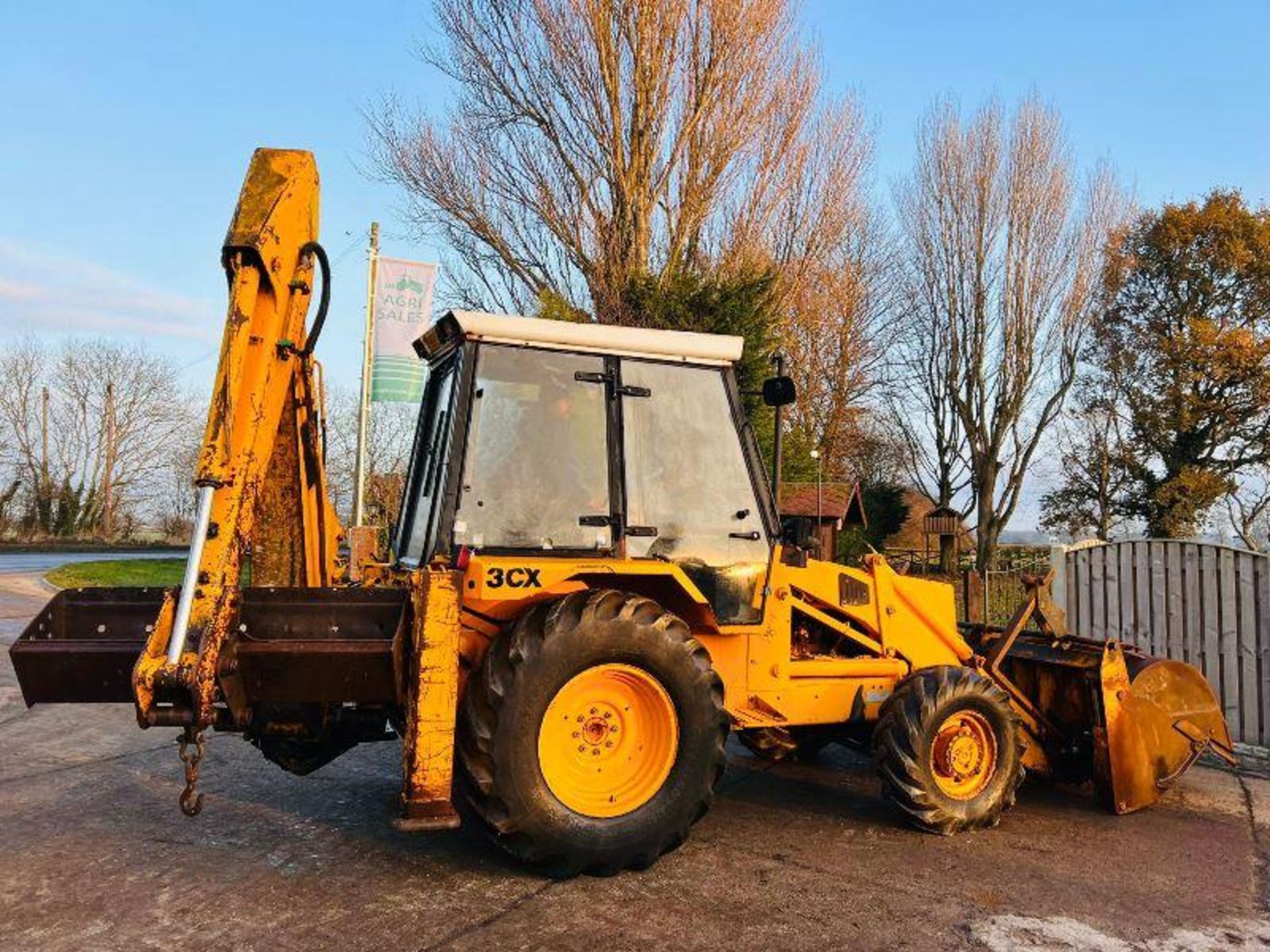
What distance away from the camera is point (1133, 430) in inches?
1049

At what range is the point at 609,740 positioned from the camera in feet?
14.5

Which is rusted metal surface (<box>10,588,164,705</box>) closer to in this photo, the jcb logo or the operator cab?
the operator cab

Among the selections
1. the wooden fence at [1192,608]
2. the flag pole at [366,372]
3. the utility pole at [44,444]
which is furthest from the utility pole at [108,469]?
the wooden fence at [1192,608]

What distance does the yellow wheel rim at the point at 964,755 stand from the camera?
5168mm

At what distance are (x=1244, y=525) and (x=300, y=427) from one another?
26218 millimetres

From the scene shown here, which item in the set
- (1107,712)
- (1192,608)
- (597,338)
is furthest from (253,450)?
(1192,608)

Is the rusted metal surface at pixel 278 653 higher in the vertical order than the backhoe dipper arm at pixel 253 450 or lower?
lower

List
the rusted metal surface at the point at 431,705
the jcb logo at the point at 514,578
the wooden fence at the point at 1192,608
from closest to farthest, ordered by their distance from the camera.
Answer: the rusted metal surface at the point at 431,705, the jcb logo at the point at 514,578, the wooden fence at the point at 1192,608

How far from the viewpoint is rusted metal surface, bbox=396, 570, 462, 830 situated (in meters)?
3.90

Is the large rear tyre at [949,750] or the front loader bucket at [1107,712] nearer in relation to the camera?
the large rear tyre at [949,750]

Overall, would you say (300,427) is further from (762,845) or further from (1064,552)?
(1064,552)

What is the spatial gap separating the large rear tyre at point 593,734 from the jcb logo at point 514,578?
132 mm

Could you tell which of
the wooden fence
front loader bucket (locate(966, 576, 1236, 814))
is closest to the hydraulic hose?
front loader bucket (locate(966, 576, 1236, 814))

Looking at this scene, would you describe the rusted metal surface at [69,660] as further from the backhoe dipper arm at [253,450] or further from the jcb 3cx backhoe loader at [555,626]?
the backhoe dipper arm at [253,450]
